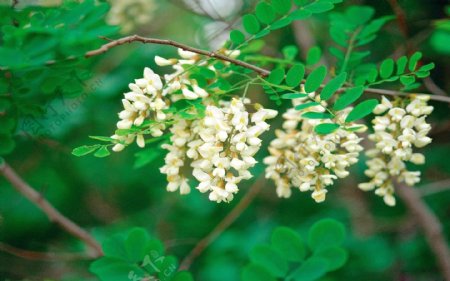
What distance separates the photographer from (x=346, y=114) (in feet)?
4.13

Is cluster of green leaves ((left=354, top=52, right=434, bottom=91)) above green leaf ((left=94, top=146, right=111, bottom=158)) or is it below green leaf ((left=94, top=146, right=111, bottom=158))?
above

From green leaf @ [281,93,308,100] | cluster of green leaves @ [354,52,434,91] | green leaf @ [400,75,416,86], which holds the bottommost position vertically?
green leaf @ [281,93,308,100]

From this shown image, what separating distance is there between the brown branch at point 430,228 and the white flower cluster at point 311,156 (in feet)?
2.89

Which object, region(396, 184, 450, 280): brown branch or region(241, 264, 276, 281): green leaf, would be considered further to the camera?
region(396, 184, 450, 280): brown branch

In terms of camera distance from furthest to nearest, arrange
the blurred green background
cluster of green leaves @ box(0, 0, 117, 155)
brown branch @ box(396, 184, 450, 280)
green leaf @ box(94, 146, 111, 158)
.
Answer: the blurred green background, brown branch @ box(396, 184, 450, 280), green leaf @ box(94, 146, 111, 158), cluster of green leaves @ box(0, 0, 117, 155)

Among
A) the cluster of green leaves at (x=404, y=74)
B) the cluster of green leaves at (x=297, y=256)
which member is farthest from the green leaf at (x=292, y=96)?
the cluster of green leaves at (x=297, y=256)

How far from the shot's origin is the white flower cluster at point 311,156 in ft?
4.00

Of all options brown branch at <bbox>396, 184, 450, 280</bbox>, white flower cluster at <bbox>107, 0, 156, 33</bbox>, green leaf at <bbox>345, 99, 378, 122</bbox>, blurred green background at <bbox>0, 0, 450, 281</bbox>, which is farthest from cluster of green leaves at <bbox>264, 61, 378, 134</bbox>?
white flower cluster at <bbox>107, 0, 156, 33</bbox>

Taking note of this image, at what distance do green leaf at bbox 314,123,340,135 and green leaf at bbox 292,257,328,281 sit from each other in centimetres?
30

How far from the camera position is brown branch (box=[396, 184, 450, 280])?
6.48ft

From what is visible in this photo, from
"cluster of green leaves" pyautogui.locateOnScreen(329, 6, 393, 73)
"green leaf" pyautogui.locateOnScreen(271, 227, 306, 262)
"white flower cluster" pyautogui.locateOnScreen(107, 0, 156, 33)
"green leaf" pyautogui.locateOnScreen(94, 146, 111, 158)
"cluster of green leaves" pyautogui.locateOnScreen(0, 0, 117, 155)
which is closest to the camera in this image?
"cluster of green leaves" pyautogui.locateOnScreen(0, 0, 117, 155)

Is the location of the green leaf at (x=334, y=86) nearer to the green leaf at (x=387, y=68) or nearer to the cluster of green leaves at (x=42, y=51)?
the green leaf at (x=387, y=68)

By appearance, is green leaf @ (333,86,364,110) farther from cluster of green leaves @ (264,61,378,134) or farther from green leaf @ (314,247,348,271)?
green leaf @ (314,247,348,271)

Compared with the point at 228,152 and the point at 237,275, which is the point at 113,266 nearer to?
the point at 228,152
